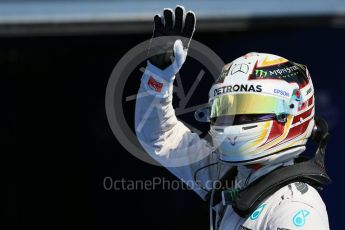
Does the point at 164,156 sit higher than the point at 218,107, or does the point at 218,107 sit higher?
the point at 218,107

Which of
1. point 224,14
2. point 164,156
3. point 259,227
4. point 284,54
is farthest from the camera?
point 284,54

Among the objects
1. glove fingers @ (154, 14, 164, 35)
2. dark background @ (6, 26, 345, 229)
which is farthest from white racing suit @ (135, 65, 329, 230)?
dark background @ (6, 26, 345, 229)

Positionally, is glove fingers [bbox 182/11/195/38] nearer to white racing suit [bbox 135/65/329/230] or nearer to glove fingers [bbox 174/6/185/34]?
glove fingers [bbox 174/6/185/34]

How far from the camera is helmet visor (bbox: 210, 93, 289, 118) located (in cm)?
188

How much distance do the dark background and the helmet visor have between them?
1490 mm

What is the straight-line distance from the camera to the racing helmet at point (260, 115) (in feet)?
6.15

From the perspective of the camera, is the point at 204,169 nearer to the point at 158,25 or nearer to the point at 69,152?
the point at 158,25

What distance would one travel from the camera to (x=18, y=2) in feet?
10.0

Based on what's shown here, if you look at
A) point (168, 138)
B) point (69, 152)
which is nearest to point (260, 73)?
point (168, 138)

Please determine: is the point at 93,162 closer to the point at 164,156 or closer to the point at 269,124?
the point at 164,156

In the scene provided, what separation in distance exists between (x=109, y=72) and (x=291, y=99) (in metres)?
1.66

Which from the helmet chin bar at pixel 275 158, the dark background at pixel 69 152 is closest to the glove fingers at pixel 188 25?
the helmet chin bar at pixel 275 158

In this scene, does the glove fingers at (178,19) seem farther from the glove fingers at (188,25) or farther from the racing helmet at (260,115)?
the racing helmet at (260,115)

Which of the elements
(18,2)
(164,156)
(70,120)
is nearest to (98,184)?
(70,120)
